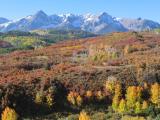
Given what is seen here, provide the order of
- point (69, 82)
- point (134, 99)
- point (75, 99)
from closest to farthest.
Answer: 1. point (134, 99)
2. point (75, 99)
3. point (69, 82)

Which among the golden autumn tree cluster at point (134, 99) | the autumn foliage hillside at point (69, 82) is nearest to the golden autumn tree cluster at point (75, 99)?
the autumn foliage hillside at point (69, 82)

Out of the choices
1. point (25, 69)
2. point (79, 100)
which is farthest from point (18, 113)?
point (25, 69)

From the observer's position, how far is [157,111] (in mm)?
139000

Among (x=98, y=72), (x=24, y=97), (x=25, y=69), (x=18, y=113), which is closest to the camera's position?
(x=18, y=113)

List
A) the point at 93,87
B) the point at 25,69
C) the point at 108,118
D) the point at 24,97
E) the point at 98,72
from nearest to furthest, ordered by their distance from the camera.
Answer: the point at 108,118, the point at 24,97, the point at 93,87, the point at 98,72, the point at 25,69

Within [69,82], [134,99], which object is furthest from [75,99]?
[134,99]

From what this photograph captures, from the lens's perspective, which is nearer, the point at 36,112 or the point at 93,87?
the point at 36,112

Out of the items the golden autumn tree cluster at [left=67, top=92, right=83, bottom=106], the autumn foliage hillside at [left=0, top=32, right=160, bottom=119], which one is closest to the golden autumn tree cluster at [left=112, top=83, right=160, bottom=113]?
the autumn foliage hillside at [left=0, top=32, right=160, bottom=119]

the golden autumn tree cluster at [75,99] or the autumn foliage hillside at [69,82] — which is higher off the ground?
the autumn foliage hillside at [69,82]

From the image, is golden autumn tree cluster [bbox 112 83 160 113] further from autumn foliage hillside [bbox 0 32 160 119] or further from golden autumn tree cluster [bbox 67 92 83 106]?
golden autumn tree cluster [bbox 67 92 83 106]

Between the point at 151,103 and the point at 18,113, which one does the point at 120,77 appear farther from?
the point at 18,113

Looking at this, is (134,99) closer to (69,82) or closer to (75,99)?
(75,99)

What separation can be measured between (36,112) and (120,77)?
40194 millimetres

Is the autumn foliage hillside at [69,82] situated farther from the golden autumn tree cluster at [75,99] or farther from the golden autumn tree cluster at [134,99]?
the golden autumn tree cluster at [134,99]
